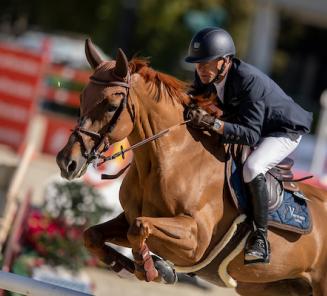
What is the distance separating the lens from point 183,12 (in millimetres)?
27156

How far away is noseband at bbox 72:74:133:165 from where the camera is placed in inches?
205

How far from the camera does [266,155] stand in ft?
19.0

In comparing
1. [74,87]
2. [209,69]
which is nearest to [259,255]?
[209,69]

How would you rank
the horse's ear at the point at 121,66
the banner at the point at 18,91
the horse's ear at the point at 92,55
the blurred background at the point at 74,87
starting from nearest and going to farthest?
the horse's ear at the point at 121,66
the horse's ear at the point at 92,55
the blurred background at the point at 74,87
the banner at the point at 18,91

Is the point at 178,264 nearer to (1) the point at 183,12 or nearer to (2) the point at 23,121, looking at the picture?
(2) the point at 23,121

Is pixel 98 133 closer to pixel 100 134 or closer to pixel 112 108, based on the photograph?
pixel 100 134

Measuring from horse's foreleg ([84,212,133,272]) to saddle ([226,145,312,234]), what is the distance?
0.84 m

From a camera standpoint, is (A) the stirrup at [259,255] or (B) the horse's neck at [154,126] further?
(A) the stirrup at [259,255]

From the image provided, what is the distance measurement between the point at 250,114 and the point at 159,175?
0.72 meters

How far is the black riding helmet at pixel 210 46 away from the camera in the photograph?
548 centimetres

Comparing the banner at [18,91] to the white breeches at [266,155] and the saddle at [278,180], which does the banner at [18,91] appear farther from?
the white breeches at [266,155]

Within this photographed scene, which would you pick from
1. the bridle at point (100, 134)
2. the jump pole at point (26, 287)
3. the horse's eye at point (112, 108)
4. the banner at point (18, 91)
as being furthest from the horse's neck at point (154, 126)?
the banner at point (18, 91)

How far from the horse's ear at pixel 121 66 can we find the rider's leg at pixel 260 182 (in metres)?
1.09

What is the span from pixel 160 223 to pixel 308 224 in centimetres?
132
